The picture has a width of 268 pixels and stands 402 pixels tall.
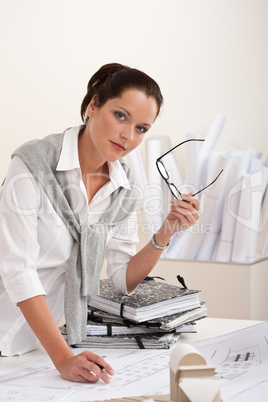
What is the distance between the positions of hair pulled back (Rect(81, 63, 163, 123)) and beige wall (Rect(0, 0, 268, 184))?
146cm

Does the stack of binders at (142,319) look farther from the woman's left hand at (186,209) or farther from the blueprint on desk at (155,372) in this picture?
the woman's left hand at (186,209)

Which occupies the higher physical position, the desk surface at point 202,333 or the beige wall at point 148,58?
the beige wall at point 148,58

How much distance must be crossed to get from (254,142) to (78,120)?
96 centimetres

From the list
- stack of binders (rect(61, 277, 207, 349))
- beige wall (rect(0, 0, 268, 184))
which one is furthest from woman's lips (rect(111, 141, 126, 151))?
beige wall (rect(0, 0, 268, 184))

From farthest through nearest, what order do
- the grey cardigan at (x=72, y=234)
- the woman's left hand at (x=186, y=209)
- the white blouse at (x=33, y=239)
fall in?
the woman's left hand at (x=186, y=209) < the grey cardigan at (x=72, y=234) < the white blouse at (x=33, y=239)

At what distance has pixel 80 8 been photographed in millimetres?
3148

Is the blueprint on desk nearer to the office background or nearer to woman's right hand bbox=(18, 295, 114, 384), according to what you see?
woman's right hand bbox=(18, 295, 114, 384)

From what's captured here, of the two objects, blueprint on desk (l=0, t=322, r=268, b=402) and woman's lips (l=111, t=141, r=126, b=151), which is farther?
woman's lips (l=111, t=141, r=126, b=151)

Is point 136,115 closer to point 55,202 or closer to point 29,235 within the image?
point 55,202

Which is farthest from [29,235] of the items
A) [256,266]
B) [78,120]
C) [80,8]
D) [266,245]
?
[80,8]

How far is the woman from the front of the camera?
4.46ft

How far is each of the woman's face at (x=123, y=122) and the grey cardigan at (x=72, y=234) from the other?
4.8 inches

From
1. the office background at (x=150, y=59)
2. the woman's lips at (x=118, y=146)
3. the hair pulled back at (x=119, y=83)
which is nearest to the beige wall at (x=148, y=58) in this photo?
the office background at (x=150, y=59)

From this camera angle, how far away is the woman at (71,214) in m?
1.36
